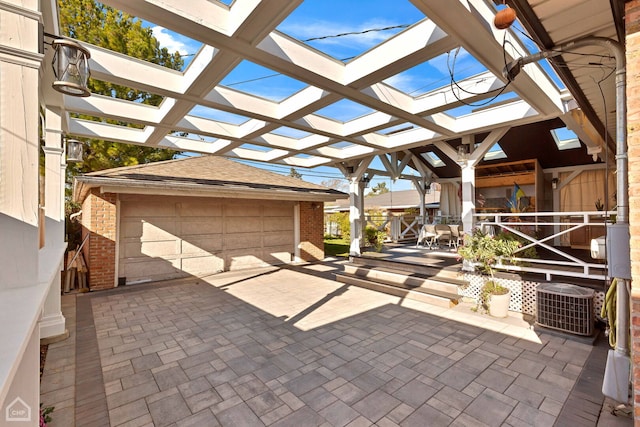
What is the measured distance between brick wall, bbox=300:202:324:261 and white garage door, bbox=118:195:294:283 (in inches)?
18.0

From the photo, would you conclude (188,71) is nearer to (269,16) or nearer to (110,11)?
(269,16)

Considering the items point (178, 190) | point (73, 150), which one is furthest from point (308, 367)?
point (178, 190)

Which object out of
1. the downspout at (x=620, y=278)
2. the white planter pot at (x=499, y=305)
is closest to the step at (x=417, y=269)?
the white planter pot at (x=499, y=305)

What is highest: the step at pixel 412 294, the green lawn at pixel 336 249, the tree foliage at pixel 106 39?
the tree foliage at pixel 106 39

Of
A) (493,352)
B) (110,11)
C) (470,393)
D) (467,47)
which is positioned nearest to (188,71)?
(467,47)

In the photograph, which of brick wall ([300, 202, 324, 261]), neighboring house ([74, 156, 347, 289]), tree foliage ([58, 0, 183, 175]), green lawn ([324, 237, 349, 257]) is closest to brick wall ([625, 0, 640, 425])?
neighboring house ([74, 156, 347, 289])

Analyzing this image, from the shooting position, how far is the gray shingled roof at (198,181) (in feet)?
22.9

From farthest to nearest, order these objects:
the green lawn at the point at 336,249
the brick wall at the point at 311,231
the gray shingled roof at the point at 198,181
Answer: the green lawn at the point at 336,249 → the brick wall at the point at 311,231 → the gray shingled roof at the point at 198,181

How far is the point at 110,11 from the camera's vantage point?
1135cm

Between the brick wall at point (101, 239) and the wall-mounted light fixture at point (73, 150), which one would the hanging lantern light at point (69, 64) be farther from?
the brick wall at point (101, 239)

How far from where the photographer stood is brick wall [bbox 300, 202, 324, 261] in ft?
36.1

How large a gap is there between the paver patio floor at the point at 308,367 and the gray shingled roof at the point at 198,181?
2.76 meters

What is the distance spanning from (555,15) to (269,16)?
275 centimetres

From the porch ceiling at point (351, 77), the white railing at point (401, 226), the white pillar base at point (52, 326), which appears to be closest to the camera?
the porch ceiling at point (351, 77)
